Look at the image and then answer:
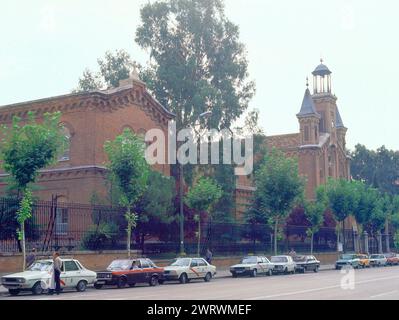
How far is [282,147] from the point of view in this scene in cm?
7206

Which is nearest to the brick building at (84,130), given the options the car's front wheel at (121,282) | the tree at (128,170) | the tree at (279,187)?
the tree at (128,170)

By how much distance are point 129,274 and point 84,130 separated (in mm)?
→ 17072

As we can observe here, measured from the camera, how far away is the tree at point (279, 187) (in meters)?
44.7

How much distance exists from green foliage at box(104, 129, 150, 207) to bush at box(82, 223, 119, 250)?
1.63 meters

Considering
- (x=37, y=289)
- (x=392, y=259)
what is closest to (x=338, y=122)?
(x=392, y=259)

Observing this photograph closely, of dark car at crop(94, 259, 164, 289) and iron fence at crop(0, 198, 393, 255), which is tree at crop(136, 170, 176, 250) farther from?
dark car at crop(94, 259, 164, 289)

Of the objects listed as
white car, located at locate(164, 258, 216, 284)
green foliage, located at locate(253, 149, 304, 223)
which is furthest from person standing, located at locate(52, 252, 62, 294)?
green foliage, located at locate(253, 149, 304, 223)

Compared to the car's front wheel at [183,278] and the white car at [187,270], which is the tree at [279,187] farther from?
the car's front wheel at [183,278]

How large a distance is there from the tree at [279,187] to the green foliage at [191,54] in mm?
5751

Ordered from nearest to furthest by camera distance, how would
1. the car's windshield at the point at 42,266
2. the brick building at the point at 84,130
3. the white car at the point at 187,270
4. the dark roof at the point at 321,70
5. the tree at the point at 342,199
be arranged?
the car's windshield at the point at 42,266 → the white car at the point at 187,270 → the brick building at the point at 84,130 → the tree at the point at 342,199 → the dark roof at the point at 321,70

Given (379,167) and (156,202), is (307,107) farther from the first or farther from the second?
(156,202)

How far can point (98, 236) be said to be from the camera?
101 ft

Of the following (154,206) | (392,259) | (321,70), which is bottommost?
(392,259)
